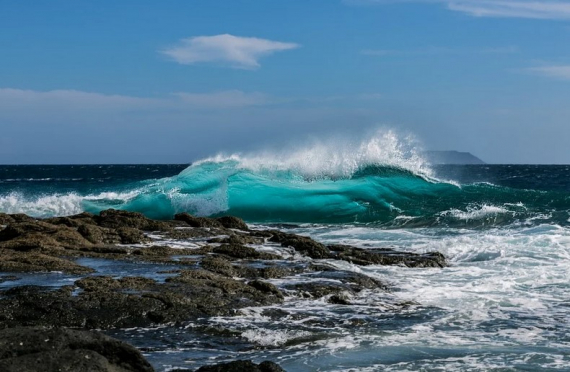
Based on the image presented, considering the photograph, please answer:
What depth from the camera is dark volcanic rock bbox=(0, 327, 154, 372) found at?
16.5ft

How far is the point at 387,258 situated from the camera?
47.2ft

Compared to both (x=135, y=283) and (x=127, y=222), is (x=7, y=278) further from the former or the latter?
(x=127, y=222)

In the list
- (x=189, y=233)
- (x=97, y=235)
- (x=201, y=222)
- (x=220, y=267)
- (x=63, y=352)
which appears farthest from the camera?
(x=201, y=222)

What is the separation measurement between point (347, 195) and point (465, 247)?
44.5 ft

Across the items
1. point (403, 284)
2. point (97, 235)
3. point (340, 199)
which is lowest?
point (403, 284)

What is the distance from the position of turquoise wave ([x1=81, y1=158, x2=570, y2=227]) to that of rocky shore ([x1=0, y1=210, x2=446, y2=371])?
399 inches

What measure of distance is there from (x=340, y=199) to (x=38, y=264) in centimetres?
1904

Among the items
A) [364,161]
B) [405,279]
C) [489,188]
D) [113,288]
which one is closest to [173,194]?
[364,161]

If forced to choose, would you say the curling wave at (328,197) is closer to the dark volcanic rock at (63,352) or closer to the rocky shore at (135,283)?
the rocky shore at (135,283)

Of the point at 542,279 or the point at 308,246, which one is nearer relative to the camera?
the point at 542,279

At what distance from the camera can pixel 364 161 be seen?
3384 cm

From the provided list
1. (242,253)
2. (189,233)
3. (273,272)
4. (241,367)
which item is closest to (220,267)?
(273,272)

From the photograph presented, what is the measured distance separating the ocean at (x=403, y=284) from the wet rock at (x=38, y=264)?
81 centimetres

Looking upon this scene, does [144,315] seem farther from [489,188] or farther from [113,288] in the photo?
[489,188]
